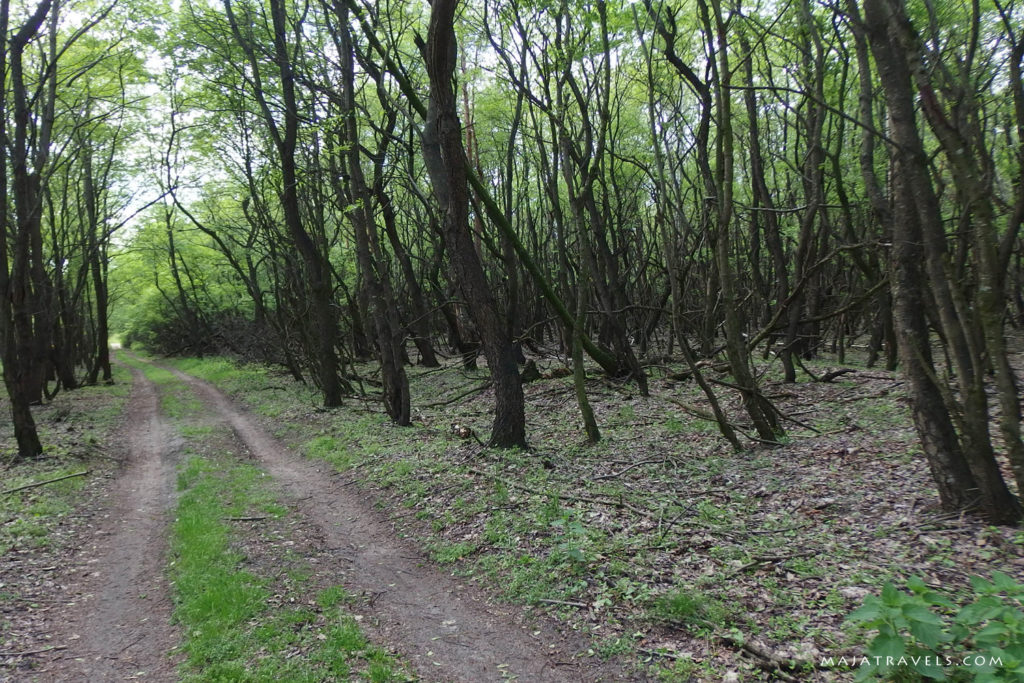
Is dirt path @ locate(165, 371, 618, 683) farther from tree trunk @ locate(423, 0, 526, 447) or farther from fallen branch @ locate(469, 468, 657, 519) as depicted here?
tree trunk @ locate(423, 0, 526, 447)

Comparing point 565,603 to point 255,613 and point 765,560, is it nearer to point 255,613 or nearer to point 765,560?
point 765,560

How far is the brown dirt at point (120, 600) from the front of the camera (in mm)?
4445

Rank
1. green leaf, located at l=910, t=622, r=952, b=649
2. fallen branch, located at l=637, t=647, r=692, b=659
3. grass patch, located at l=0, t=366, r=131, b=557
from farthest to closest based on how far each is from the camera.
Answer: grass patch, located at l=0, t=366, r=131, b=557
fallen branch, located at l=637, t=647, r=692, b=659
green leaf, located at l=910, t=622, r=952, b=649

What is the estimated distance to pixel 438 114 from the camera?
8.23m

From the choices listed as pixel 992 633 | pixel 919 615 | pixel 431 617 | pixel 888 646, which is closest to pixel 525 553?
pixel 431 617

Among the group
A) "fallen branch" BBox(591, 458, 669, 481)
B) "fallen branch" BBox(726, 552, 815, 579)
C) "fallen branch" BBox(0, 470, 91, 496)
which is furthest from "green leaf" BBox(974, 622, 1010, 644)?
"fallen branch" BBox(0, 470, 91, 496)

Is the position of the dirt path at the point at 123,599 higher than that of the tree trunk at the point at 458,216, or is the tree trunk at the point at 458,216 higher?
the tree trunk at the point at 458,216

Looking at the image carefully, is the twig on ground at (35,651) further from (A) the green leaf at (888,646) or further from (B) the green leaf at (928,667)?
(B) the green leaf at (928,667)

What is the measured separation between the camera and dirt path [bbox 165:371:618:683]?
4176 millimetres

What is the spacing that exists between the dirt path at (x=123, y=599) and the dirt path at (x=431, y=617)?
159 centimetres

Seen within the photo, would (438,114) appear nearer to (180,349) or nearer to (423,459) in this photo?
(423,459)

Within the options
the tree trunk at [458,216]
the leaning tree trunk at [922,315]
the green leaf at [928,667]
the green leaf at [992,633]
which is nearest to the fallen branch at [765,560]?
the leaning tree trunk at [922,315]

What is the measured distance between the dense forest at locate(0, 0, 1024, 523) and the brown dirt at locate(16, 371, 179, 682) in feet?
14.6

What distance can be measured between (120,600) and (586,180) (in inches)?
353
